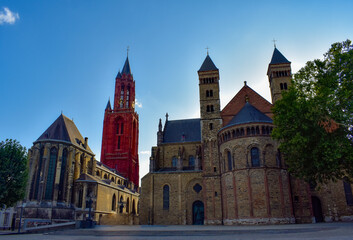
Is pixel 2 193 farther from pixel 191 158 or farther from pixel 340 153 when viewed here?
pixel 340 153

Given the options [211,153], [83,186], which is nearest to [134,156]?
[83,186]

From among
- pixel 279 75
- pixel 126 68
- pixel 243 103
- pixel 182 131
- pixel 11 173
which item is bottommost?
pixel 11 173

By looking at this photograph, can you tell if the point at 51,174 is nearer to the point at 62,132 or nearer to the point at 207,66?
the point at 62,132

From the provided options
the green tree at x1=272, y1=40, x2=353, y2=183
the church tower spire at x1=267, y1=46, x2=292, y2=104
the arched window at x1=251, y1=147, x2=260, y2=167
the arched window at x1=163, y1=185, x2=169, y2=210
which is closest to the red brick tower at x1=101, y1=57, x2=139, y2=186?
the arched window at x1=163, y1=185, x2=169, y2=210

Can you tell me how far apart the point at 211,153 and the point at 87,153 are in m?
21.9

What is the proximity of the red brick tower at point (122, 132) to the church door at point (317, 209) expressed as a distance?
41.8 metres

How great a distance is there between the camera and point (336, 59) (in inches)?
861

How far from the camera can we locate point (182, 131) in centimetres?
4625

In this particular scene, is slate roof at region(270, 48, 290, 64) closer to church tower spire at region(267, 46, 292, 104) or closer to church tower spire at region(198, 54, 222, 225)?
church tower spire at region(267, 46, 292, 104)

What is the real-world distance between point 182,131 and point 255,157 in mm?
16819

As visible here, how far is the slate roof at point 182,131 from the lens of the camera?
44522 mm

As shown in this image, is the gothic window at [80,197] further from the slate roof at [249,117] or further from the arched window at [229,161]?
the slate roof at [249,117]

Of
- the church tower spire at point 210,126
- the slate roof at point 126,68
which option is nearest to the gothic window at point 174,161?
the church tower spire at point 210,126

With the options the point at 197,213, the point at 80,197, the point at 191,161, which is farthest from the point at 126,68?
the point at 197,213
